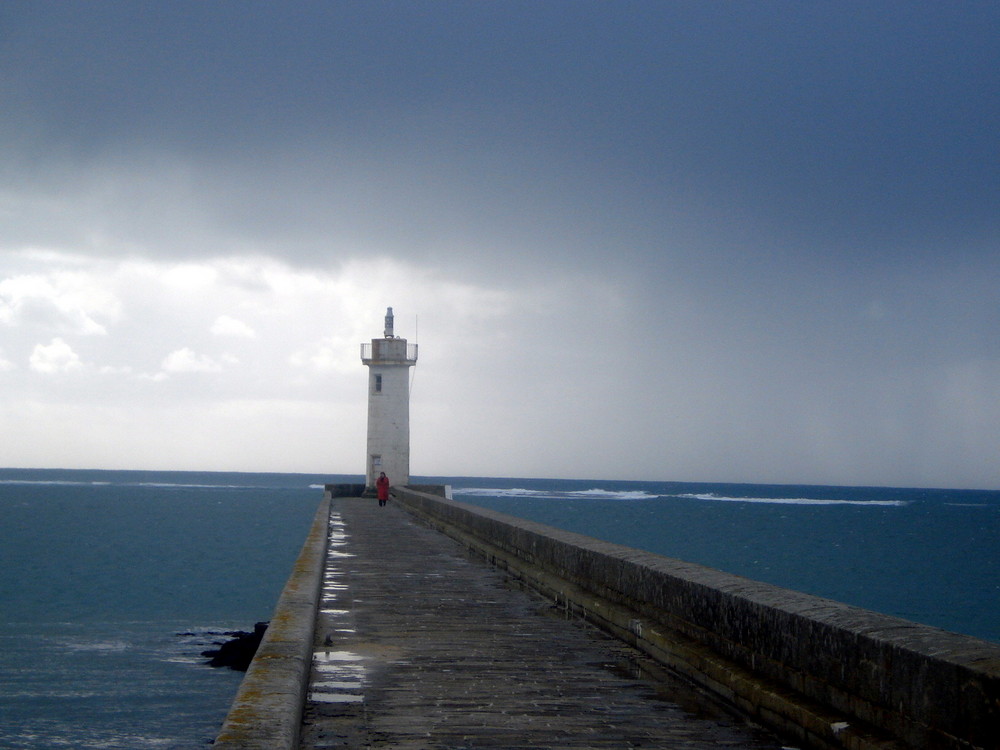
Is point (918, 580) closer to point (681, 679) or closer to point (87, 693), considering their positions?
point (87, 693)

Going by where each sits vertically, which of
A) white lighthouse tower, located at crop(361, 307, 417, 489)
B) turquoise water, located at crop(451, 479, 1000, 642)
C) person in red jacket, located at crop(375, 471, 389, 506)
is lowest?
turquoise water, located at crop(451, 479, 1000, 642)

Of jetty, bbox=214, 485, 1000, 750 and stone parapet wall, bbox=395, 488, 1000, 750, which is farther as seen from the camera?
jetty, bbox=214, 485, 1000, 750

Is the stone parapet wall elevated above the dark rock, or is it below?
above

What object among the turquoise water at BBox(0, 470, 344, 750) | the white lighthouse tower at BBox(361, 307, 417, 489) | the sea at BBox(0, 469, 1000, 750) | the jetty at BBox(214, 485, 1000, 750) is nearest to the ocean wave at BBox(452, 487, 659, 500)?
the sea at BBox(0, 469, 1000, 750)

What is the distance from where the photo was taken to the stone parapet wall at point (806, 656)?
3.74 m

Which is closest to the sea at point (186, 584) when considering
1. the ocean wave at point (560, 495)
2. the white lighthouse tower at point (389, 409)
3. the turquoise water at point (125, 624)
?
the turquoise water at point (125, 624)

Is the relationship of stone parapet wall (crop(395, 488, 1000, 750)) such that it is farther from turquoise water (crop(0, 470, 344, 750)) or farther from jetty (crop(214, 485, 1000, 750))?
turquoise water (crop(0, 470, 344, 750))

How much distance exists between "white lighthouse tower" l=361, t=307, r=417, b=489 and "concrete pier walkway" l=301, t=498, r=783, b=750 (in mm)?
25697

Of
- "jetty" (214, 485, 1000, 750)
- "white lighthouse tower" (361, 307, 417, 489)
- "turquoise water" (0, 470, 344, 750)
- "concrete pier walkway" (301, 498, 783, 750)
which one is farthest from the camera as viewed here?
"white lighthouse tower" (361, 307, 417, 489)

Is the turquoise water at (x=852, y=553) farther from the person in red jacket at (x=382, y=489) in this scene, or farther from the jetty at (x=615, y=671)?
the jetty at (x=615, y=671)

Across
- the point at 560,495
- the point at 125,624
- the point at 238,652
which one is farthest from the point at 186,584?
the point at 560,495

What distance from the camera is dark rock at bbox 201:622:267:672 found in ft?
68.8

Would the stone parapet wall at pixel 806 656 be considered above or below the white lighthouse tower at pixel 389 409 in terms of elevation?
below

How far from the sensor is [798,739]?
4.69 metres
